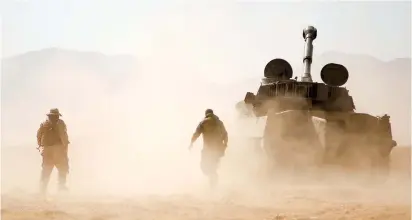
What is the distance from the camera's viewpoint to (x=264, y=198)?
9688mm

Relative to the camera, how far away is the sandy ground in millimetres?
7824

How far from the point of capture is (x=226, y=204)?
28.8ft

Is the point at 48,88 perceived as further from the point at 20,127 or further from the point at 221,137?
the point at 221,137

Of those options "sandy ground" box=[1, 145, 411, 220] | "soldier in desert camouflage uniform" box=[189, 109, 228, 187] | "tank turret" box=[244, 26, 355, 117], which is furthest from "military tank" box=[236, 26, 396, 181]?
"soldier in desert camouflage uniform" box=[189, 109, 228, 187]

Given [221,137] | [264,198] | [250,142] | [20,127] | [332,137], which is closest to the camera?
[264,198]

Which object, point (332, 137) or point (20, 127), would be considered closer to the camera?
point (332, 137)

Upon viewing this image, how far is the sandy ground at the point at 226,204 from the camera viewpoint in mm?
7824

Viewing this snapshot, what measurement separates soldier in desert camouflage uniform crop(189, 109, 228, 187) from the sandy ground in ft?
1.44

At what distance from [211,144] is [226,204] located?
7.15 ft

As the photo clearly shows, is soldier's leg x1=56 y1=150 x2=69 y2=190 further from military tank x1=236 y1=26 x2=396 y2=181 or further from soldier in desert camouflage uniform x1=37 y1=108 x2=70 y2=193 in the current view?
military tank x1=236 y1=26 x2=396 y2=181

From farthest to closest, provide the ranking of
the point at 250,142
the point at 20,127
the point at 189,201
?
1. the point at 20,127
2. the point at 250,142
3. the point at 189,201

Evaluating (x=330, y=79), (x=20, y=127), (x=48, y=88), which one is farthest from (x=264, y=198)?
(x=48, y=88)

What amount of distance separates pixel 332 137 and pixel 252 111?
2.84 meters

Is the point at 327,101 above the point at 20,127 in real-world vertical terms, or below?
below
